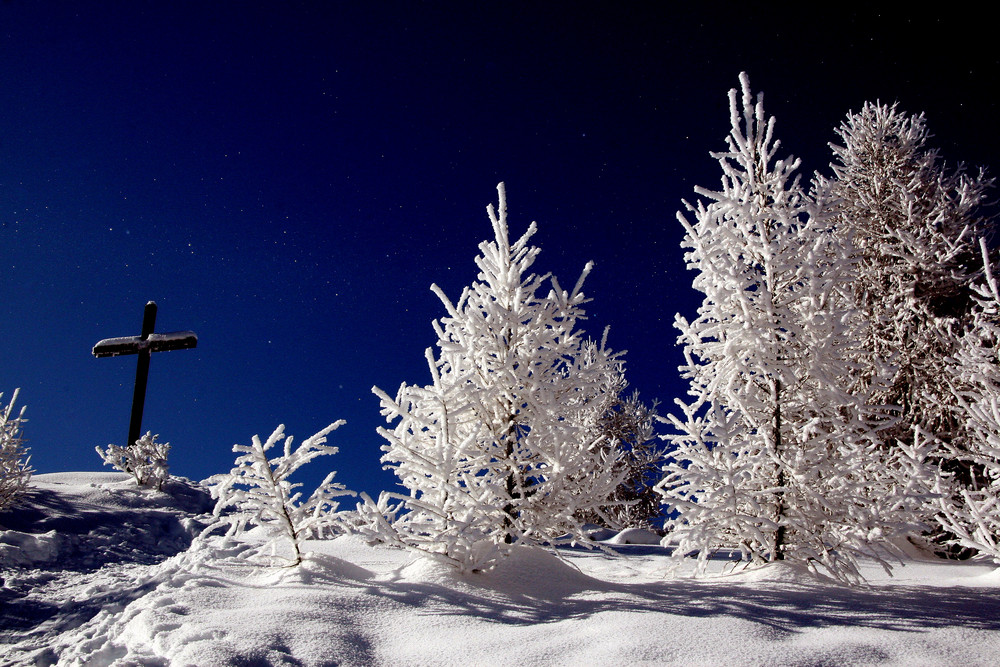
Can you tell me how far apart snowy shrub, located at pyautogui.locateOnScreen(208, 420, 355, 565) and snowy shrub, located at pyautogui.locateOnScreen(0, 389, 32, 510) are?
337 inches

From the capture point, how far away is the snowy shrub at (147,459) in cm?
1398

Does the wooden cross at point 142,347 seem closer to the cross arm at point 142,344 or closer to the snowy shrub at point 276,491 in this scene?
the cross arm at point 142,344

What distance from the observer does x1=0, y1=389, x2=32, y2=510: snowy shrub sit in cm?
1036

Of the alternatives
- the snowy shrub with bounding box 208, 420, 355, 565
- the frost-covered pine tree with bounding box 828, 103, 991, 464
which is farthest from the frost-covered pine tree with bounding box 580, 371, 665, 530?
the snowy shrub with bounding box 208, 420, 355, 565

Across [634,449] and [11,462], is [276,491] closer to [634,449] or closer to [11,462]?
[11,462]

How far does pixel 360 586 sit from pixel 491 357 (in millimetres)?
2754

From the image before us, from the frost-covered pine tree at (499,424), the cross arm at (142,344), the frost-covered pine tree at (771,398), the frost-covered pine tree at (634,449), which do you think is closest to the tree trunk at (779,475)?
the frost-covered pine tree at (771,398)

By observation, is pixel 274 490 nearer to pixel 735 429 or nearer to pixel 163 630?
pixel 163 630

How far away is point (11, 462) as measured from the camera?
10.6 meters

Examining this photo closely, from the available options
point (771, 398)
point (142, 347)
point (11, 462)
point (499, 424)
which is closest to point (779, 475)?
point (771, 398)

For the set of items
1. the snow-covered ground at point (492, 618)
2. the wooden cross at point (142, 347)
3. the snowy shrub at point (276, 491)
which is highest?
the wooden cross at point (142, 347)

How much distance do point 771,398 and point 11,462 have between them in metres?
13.3

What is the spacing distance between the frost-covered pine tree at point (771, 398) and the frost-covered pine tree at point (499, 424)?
1079 mm

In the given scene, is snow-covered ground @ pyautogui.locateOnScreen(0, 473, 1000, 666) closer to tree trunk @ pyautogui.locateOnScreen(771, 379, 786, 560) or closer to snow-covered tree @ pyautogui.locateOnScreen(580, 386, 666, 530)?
tree trunk @ pyautogui.locateOnScreen(771, 379, 786, 560)
